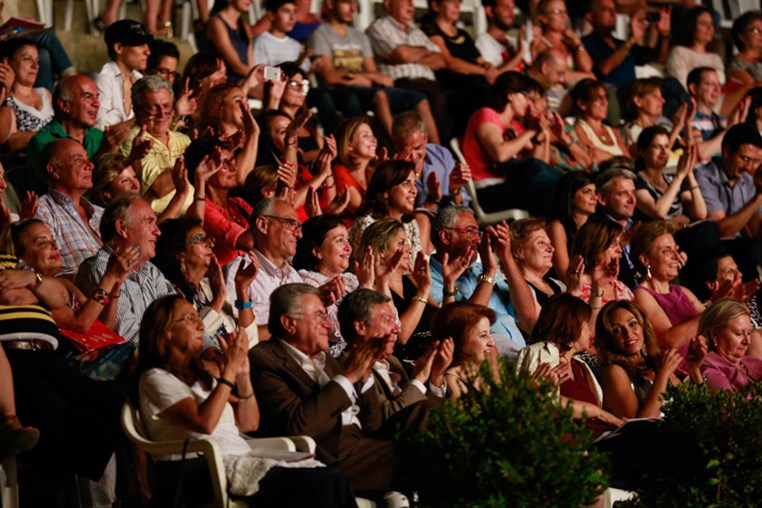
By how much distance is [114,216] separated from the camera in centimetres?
639

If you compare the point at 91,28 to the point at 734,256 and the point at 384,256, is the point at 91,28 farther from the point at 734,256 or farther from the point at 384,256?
the point at 734,256

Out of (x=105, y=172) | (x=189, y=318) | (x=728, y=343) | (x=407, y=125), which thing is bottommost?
(x=728, y=343)

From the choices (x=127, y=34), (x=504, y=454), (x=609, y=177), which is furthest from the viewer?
(x=609, y=177)

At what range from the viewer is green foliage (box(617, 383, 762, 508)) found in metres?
5.37

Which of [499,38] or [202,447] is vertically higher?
[202,447]

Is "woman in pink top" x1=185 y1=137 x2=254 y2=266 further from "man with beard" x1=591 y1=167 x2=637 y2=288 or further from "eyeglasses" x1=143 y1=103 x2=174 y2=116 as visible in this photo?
"man with beard" x1=591 y1=167 x2=637 y2=288

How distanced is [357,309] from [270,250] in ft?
3.24

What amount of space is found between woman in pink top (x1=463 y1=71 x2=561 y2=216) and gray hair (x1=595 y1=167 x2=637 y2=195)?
29 cm

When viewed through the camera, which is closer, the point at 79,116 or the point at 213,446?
the point at 213,446

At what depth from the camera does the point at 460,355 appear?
20.0ft

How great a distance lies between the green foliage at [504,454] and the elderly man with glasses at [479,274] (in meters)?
2.03

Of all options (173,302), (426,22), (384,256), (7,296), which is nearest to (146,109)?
(384,256)

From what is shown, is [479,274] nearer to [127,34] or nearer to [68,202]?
[68,202]

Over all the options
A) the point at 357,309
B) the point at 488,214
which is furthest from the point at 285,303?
the point at 488,214
